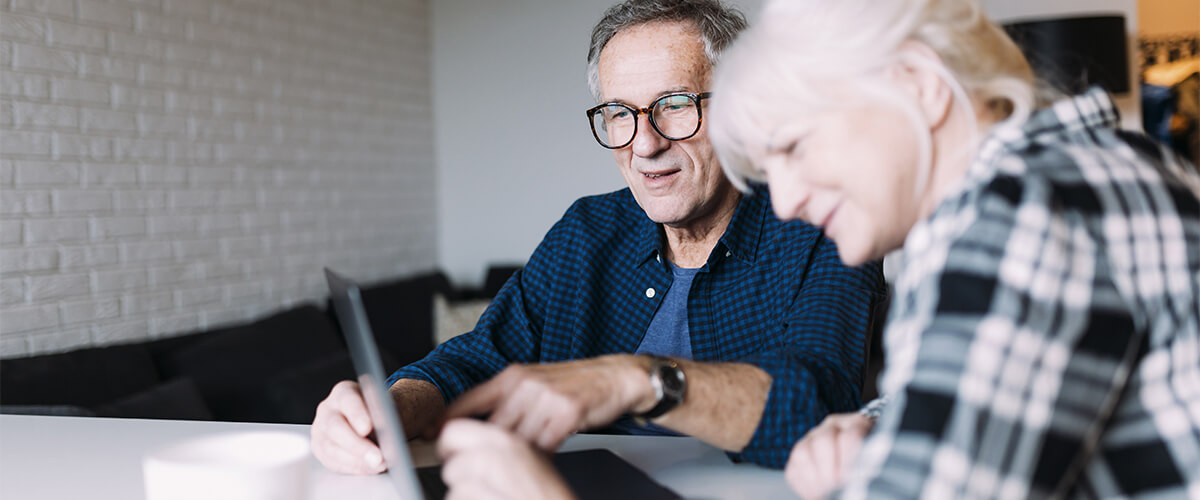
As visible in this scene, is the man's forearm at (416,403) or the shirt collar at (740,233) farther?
the shirt collar at (740,233)

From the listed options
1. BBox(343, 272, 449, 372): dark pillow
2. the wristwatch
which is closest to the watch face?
the wristwatch

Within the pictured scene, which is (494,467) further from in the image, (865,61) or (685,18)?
(685,18)

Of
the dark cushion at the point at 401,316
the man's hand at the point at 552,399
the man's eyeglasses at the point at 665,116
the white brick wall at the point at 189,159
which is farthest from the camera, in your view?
the dark cushion at the point at 401,316

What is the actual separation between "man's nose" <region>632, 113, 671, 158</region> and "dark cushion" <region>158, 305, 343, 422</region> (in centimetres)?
172

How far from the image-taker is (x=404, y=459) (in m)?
0.64

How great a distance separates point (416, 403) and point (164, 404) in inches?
56.6

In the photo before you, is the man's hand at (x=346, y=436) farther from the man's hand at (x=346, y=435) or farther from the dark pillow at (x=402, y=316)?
the dark pillow at (x=402, y=316)

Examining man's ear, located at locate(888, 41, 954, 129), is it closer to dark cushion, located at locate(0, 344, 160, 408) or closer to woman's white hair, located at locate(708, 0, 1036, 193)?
woman's white hair, located at locate(708, 0, 1036, 193)

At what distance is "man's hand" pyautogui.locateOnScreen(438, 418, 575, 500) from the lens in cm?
68

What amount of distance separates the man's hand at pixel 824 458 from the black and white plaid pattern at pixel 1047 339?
0.19m

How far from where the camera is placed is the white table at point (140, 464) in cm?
92

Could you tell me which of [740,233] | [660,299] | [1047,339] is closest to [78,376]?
[660,299]

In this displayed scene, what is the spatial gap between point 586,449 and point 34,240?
6.68ft

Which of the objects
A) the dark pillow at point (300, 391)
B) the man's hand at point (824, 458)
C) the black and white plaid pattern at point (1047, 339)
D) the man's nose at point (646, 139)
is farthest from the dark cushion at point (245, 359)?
the black and white plaid pattern at point (1047, 339)
